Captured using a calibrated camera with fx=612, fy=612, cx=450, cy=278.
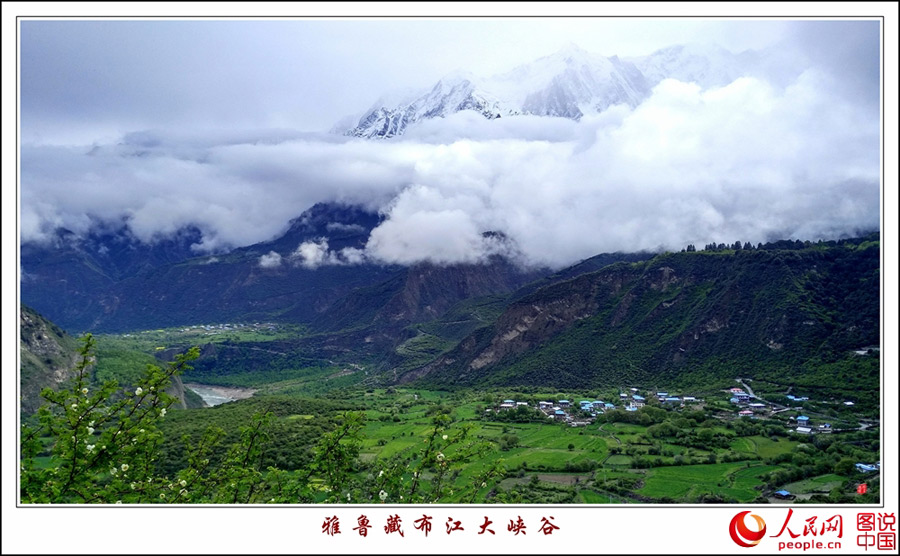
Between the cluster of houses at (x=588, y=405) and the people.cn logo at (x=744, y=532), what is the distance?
1690 inches

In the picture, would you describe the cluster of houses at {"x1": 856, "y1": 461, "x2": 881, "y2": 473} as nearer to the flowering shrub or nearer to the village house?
the village house

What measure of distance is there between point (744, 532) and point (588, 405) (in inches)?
1999

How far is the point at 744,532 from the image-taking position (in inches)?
405

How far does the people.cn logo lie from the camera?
33.5 ft

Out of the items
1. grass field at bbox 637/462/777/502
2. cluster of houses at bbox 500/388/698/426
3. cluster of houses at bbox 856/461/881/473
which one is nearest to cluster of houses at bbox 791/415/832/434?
grass field at bbox 637/462/777/502

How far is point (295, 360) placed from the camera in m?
133

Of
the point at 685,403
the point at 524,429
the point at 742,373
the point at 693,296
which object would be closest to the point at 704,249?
the point at 693,296

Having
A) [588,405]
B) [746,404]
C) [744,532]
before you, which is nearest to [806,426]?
[746,404]

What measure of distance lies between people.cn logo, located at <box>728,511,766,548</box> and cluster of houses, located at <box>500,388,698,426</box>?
42938 mm

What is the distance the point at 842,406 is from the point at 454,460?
50.2 metres

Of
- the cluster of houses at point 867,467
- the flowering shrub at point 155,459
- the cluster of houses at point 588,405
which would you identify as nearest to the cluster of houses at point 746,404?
the cluster of houses at point 588,405

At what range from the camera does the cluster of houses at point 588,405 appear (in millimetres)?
55375

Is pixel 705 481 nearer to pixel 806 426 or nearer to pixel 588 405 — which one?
pixel 806 426

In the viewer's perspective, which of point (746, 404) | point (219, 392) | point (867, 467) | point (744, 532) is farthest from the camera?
point (219, 392)
